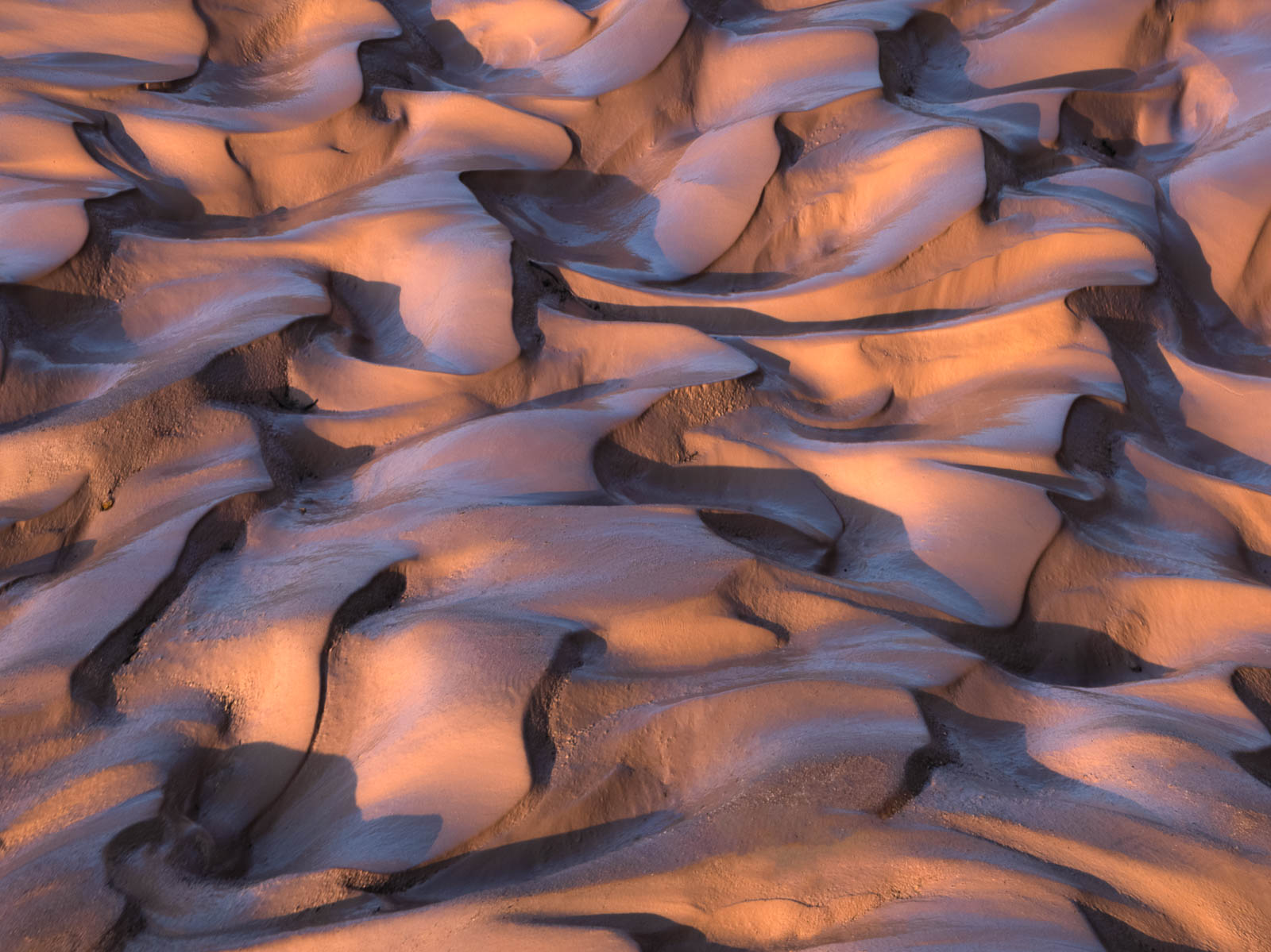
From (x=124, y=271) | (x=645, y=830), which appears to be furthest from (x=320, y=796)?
(x=124, y=271)

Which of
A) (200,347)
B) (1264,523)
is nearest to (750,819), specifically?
(1264,523)

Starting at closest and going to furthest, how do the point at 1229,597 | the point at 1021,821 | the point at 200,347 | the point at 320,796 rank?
the point at 1021,821, the point at 320,796, the point at 1229,597, the point at 200,347

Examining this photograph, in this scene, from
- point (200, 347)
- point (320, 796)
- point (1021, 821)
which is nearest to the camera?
A: point (1021, 821)

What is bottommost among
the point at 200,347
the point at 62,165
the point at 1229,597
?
the point at 1229,597

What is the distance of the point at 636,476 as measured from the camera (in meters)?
1.52

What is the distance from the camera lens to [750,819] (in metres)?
1.01

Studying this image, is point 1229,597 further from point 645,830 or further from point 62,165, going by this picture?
point 62,165

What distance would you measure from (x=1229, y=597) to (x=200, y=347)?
156 centimetres

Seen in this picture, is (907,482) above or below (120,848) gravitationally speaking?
above

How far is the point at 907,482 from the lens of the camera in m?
1.45

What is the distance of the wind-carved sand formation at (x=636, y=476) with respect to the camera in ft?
3.33

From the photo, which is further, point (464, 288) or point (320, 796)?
point (464, 288)

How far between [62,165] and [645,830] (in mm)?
1693

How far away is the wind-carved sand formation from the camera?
1015 millimetres
